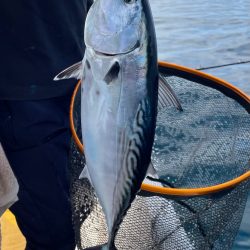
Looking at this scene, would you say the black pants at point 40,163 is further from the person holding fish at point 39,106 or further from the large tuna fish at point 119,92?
the large tuna fish at point 119,92

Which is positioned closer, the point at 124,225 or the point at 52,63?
the point at 124,225

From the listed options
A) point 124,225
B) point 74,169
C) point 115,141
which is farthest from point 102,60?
point 124,225

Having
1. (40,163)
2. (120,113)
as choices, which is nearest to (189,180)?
(40,163)

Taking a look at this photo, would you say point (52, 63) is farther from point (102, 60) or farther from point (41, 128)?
point (102, 60)

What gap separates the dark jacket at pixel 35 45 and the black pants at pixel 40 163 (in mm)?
62

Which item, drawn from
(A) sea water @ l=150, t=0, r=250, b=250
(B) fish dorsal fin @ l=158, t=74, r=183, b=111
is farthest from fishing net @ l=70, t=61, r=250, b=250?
(A) sea water @ l=150, t=0, r=250, b=250

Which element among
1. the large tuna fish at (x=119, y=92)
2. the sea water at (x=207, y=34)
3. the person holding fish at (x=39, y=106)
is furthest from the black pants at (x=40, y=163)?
the sea water at (x=207, y=34)

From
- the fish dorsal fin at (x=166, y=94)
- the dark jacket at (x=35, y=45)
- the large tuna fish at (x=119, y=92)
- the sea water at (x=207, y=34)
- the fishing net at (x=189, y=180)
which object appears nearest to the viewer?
the large tuna fish at (x=119, y=92)

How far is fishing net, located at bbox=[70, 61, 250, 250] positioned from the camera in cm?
167

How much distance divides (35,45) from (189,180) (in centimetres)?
124

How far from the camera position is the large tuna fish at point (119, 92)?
121 centimetres

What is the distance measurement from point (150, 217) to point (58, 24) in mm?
844

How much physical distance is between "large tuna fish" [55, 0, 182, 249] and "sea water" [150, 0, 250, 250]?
389cm

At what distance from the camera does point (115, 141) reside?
1.29 m
